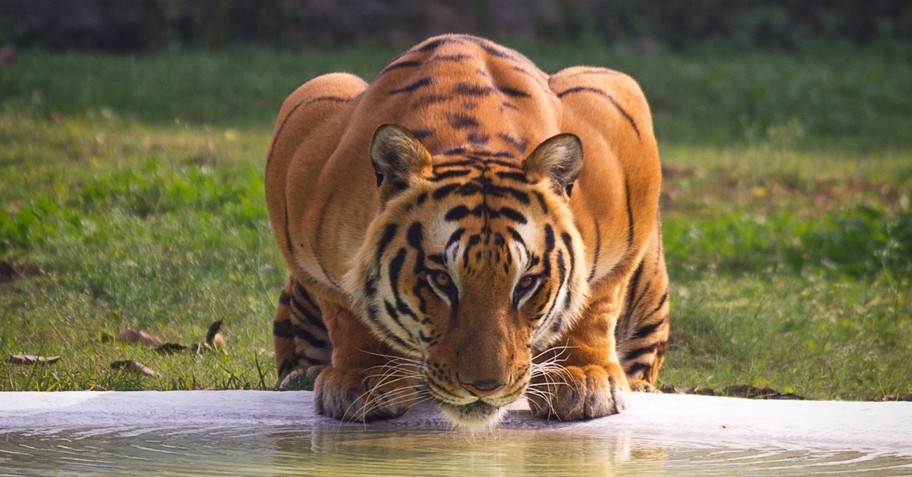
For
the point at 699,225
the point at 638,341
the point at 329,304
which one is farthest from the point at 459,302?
the point at 699,225

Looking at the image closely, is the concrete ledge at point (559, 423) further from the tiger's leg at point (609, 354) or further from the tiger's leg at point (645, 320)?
the tiger's leg at point (645, 320)

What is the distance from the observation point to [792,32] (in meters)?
15.2

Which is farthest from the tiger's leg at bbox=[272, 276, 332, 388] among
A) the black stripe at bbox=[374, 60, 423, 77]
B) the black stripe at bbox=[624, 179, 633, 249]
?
the black stripe at bbox=[624, 179, 633, 249]

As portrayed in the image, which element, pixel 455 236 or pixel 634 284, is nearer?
pixel 455 236

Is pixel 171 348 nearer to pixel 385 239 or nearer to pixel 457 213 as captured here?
pixel 385 239

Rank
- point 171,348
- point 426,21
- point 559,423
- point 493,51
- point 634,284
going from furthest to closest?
point 426,21
point 171,348
point 634,284
point 493,51
point 559,423

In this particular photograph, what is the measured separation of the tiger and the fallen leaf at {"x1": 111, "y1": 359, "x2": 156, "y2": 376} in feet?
1.62

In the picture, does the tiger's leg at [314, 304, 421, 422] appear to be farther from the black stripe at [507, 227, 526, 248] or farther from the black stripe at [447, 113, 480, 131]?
the black stripe at [447, 113, 480, 131]

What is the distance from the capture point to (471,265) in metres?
3.19

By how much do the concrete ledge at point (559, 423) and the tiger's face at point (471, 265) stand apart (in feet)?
1.02

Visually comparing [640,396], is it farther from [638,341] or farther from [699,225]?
[699,225]

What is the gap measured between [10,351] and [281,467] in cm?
209

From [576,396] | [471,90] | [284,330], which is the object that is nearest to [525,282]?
[576,396]

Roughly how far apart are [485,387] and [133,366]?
1.79 metres
